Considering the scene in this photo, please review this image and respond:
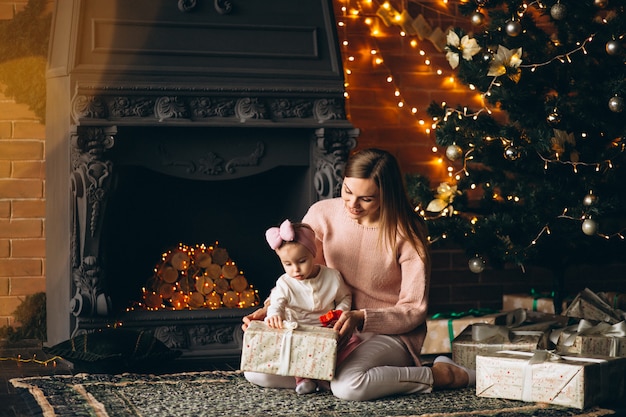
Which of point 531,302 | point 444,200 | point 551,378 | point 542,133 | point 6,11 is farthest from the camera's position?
point 531,302

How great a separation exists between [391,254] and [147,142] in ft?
3.74

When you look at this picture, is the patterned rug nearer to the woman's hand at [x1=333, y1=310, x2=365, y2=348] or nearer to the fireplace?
the woman's hand at [x1=333, y1=310, x2=365, y2=348]

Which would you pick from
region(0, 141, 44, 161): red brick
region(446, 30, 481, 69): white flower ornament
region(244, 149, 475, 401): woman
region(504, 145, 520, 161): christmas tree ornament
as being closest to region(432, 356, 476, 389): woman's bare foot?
region(244, 149, 475, 401): woman

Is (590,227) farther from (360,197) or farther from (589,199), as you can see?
(360,197)

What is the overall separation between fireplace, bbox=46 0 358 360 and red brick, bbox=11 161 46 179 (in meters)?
0.08

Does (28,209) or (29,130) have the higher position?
(29,130)

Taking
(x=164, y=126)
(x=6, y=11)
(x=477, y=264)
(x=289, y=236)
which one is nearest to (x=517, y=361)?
(x=289, y=236)

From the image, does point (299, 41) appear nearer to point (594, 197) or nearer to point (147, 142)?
point (147, 142)

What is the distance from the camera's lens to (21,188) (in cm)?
409

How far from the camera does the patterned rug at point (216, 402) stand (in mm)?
2781

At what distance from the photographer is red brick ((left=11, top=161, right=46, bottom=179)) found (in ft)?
13.4

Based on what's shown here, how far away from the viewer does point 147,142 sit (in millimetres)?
3736

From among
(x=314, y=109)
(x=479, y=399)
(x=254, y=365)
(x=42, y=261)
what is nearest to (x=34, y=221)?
(x=42, y=261)

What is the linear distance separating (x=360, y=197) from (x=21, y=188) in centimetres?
169
